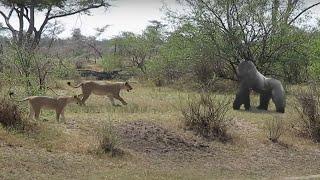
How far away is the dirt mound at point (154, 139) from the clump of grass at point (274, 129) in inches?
76.7

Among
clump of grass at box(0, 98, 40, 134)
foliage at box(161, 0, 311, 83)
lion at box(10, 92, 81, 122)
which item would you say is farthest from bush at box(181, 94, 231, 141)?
foliage at box(161, 0, 311, 83)

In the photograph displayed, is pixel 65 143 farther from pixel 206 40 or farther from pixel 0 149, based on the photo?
pixel 206 40

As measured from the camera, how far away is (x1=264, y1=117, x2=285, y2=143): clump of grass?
1470 cm

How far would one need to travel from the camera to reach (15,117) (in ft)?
41.5

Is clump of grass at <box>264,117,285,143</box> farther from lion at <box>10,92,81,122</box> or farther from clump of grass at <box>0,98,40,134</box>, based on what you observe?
clump of grass at <box>0,98,40,134</box>

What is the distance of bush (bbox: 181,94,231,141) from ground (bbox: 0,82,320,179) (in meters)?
0.26

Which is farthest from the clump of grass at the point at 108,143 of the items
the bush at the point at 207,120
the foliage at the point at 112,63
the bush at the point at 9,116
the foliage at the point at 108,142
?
the foliage at the point at 112,63

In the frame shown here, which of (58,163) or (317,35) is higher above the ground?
(317,35)

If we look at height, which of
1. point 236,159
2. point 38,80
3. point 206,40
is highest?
point 206,40

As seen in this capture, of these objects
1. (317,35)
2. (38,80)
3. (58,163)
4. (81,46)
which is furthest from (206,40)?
(81,46)

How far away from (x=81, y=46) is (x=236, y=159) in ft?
169

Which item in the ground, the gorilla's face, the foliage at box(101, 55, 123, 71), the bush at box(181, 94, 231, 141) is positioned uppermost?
the gorilla's face

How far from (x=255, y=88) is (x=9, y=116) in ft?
29.5

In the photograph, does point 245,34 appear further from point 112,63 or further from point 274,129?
point 112,63
